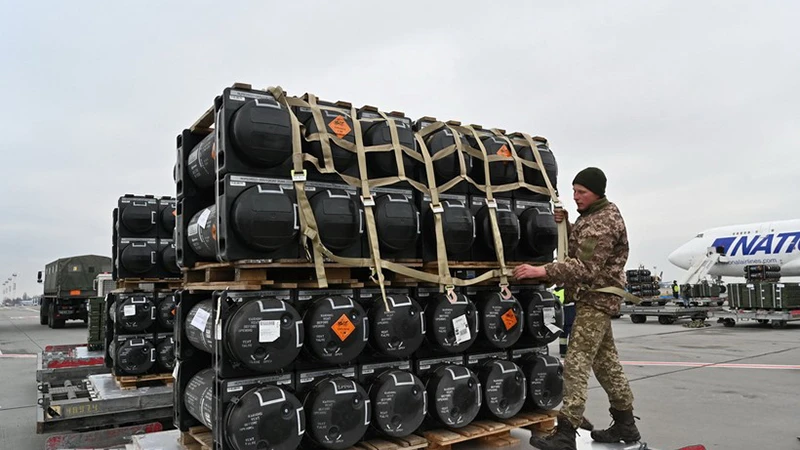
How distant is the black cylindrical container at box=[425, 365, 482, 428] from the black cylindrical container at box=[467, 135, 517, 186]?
1.55 m

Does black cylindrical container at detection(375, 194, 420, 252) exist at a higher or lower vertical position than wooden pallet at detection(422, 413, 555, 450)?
higher

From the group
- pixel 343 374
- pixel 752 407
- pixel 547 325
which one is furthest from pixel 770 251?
pixel 343 374

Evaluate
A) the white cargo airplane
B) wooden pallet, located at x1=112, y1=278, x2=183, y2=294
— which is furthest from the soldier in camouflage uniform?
the white cargo airplane

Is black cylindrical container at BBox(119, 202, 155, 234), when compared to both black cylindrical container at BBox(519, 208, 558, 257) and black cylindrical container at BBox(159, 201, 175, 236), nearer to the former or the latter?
black cylindrical container at BBox(159, 201, 175, 236)

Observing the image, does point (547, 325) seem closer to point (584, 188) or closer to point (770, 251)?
point (584, 188)

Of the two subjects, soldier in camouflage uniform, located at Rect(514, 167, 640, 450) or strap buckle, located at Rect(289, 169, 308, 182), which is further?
soldier in camouflage uniform, located at Rect(514, 167, 640, 450)

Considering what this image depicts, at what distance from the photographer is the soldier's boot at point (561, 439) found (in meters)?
3.83

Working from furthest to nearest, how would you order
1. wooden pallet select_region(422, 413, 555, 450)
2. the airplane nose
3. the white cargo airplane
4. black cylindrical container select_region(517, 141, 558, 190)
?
1. the airplane nose
2. the white cargo airplane
3. black cylindrical container select_region(517, 141, 558, 190)
4. wooden pallet select_region(422, 413, 555, 450)

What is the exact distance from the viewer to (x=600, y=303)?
4.01m

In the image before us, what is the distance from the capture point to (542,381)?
15.3ft

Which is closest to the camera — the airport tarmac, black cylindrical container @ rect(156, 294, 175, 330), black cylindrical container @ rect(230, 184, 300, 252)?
black cylindrical container @ rect(230, 184, 300, 252)

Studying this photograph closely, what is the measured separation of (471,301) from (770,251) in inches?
1036

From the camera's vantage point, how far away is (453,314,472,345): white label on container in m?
4.15

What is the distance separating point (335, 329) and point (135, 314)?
14.1ft
